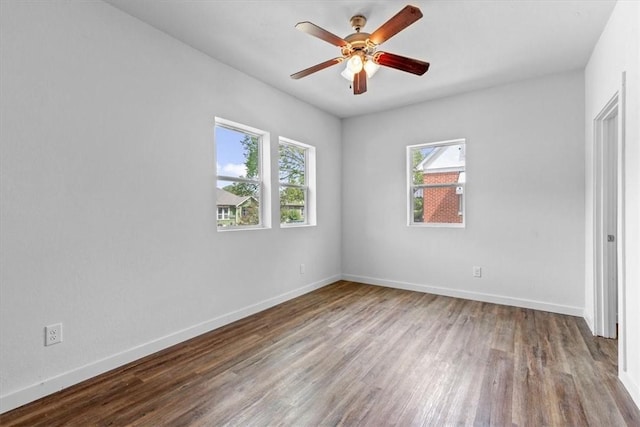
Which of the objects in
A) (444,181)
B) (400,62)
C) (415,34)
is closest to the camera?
(400,62)

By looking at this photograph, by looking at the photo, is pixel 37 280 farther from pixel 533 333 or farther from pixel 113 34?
pixel 533 333

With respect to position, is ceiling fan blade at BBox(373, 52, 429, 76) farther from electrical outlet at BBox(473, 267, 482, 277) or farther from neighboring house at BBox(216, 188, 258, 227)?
electrical outlet at BBox(473, 267, 482, 277)

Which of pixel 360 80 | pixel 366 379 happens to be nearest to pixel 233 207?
pixel 360 80

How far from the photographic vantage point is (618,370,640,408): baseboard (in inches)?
72.9

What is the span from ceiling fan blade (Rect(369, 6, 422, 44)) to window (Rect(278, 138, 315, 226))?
208 cm

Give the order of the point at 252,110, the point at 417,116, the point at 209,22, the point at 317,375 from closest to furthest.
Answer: the point at 317,375
the point at 209,22
the point at 252,110
the point at 417,116

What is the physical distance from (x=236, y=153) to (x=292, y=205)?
1153 mm

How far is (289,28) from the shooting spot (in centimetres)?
260

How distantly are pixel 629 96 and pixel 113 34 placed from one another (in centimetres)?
363

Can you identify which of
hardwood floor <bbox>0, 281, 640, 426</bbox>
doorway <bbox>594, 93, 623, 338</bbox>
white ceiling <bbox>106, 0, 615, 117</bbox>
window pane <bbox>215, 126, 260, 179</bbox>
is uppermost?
white ceiling <bbox>106, 0, 615, 117</bbox>

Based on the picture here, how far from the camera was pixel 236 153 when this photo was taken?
347 cm

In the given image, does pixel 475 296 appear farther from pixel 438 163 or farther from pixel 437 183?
pixel 438 163

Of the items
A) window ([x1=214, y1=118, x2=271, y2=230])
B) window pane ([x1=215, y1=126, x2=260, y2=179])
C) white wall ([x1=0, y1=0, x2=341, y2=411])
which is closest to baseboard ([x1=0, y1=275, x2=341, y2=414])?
white wall ([x1=0, y1=0, x2=341, y2=411])

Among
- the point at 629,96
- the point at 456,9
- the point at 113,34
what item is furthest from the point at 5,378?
the point at 629,96
